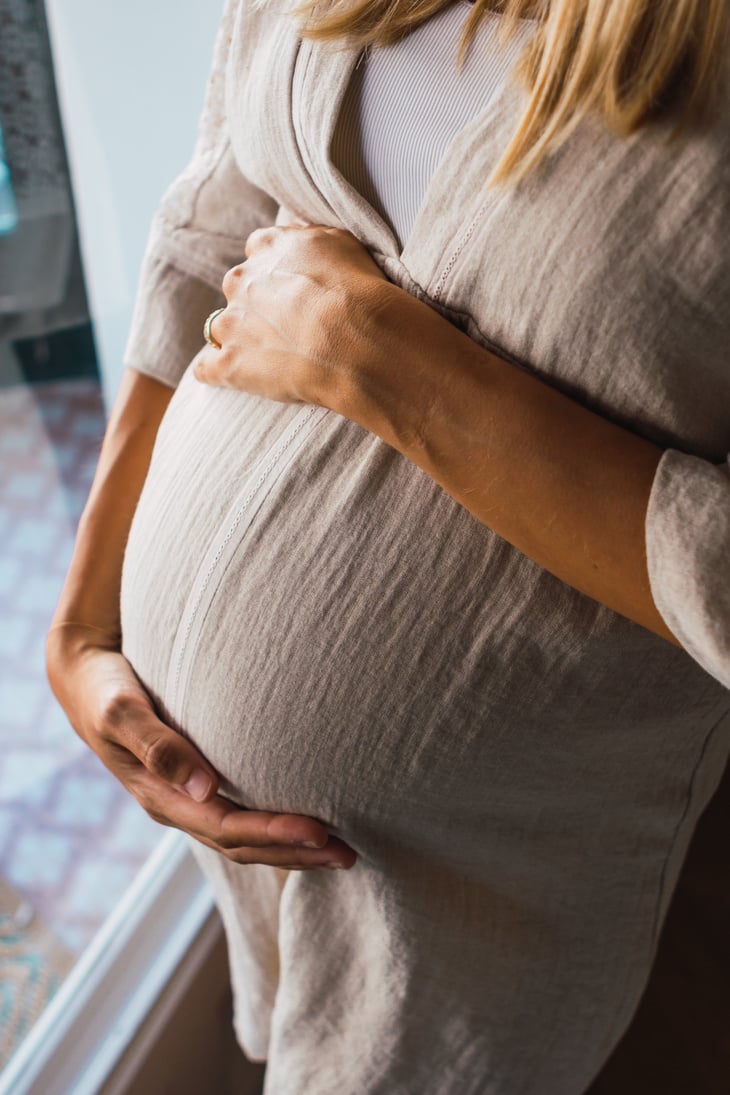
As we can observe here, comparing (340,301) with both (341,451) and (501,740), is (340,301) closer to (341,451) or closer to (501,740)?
(341,451)

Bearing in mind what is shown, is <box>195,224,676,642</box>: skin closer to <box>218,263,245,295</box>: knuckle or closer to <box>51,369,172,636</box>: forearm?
<box>218,263,245,295</box>: knuckle

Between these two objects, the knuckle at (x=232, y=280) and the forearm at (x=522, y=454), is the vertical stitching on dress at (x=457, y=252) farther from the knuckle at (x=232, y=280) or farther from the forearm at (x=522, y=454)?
the knuckle at (x=232, y=280)

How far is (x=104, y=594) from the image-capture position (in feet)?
2.73

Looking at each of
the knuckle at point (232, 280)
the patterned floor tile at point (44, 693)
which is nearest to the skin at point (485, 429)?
the knuckle at point (232, 280)

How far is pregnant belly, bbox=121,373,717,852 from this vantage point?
57 centimetres

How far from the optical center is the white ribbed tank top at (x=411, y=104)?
576mm

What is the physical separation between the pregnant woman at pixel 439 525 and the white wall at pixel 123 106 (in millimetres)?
331

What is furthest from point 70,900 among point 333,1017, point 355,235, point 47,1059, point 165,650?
point 355,235

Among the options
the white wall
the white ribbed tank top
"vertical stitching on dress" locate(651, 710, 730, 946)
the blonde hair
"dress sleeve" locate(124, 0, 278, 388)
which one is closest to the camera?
the blonde hair

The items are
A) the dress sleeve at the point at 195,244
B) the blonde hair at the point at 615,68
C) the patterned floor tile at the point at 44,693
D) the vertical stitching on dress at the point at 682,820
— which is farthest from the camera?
the patterned floor tile at the point at 44,693

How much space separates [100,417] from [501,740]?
99cm

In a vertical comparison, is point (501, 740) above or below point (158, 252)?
below

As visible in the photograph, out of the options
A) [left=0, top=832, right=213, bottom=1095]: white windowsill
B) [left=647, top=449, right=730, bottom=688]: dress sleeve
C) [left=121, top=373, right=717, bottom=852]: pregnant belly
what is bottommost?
[left=0, top=832, right=213, bottom=1095]: white windowsill

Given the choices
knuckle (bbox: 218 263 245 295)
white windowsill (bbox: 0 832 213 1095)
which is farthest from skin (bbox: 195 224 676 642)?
white windowsill (bbox: 0 832 213 1095)
